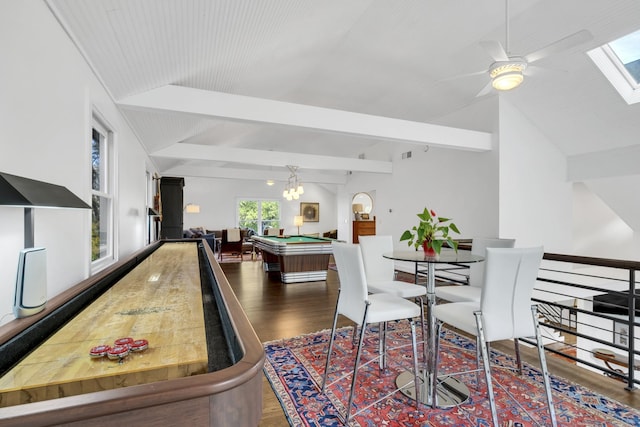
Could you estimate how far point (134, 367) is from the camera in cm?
81

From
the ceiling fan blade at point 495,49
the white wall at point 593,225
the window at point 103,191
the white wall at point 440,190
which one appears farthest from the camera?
the white wall at point 593,225

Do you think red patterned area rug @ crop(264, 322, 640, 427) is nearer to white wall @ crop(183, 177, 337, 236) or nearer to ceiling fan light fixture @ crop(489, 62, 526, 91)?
ceiling fan light fixture @ crop(489, 62, 526, 91)

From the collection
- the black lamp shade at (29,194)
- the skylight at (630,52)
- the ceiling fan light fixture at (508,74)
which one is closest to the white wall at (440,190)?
the skylight at (630,52)

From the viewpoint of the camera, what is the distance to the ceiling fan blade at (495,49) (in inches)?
96.5

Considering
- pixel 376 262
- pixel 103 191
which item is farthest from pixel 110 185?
pixel 376 262

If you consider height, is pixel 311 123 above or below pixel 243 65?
below

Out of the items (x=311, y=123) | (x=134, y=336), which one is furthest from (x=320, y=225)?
(x=134, y=336)

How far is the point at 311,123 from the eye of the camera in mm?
4094

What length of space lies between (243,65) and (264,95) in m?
1.71

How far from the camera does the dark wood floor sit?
7.22 ft

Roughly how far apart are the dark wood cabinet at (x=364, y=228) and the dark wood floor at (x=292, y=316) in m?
2.69

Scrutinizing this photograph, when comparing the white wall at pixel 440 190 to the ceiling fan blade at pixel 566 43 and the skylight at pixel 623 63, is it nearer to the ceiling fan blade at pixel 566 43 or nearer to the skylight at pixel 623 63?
the skylight at pixel 623 63

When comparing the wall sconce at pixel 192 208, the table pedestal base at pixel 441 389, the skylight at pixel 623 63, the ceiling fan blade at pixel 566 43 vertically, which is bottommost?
the table pedestal base at pixel 441 389

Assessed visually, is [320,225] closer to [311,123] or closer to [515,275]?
[311,123]
